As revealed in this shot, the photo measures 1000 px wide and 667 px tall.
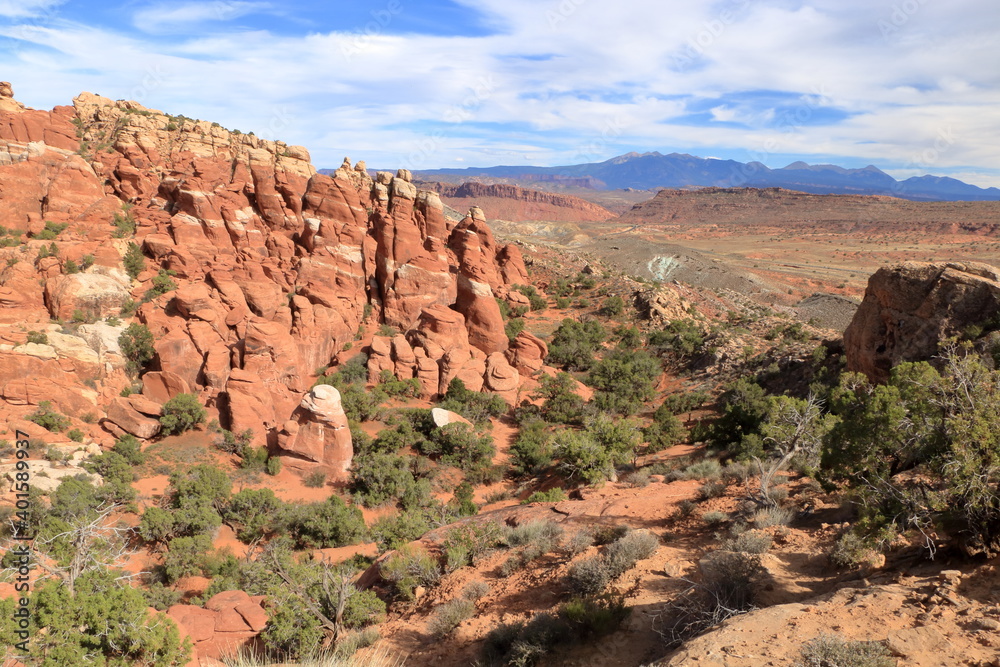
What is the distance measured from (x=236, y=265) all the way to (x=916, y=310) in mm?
30949

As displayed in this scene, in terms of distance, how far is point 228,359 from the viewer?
22094mm

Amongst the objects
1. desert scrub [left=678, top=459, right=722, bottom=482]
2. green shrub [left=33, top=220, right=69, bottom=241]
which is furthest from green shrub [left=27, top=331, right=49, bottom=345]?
desert scrub [left=678, top=459, right=722, bottom=482]

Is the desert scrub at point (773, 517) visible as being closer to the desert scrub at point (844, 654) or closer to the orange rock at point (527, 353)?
the desert scrub at point (844, 654)

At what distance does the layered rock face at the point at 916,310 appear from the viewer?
1800cm

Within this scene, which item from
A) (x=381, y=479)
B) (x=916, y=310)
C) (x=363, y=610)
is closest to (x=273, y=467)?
(x=381, y=479)

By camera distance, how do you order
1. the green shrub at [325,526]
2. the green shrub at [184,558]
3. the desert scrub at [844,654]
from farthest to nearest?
the green shrub at [325,526]
the green shrub at [184,558]
the desert scrub at [844,654]

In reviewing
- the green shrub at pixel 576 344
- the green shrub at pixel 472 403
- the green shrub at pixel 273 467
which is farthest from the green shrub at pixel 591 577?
the green shrub at pixel 576 344

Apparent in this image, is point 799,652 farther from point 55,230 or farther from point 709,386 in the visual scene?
point 55,230

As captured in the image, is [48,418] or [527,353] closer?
[48,418]

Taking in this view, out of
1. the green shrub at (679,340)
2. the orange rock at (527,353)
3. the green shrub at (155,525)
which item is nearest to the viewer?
the green shrub at (155,525)

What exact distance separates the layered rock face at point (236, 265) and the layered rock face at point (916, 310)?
15621 millimetres

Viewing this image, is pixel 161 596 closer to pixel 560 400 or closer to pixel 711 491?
pixel 711 491

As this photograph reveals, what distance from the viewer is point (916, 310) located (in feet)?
64.1

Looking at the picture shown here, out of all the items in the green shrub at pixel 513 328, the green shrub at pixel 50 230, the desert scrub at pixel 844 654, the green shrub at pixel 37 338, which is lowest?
the green shrub at pixel 513 328
